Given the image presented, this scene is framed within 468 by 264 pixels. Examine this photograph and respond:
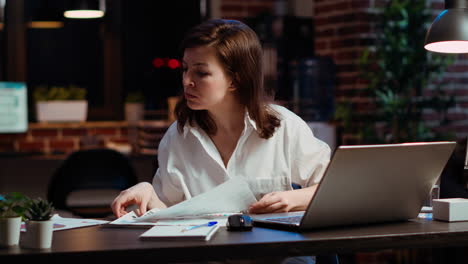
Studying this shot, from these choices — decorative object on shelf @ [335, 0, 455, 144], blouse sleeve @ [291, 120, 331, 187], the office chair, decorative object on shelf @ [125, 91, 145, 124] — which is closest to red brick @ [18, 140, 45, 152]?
decorative object on shelf @ [125, 91, 145, 124]

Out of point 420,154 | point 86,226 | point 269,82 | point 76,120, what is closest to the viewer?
point 420,154

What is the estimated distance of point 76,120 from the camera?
17.5 ft

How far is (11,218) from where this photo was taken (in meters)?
A: 1.35

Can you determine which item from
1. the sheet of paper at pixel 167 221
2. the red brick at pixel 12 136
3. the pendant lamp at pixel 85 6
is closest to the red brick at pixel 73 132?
the red brick at pixel 12 136

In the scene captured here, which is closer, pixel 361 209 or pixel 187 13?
pixel 361 209

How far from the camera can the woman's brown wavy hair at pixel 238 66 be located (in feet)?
6.75

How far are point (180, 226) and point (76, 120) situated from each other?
395 cm

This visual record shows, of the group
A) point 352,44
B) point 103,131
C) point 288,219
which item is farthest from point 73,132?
point 288,219

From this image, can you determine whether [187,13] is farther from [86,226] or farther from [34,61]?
[86,226]

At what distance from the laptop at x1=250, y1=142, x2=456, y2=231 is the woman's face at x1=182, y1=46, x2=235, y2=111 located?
0.48 m

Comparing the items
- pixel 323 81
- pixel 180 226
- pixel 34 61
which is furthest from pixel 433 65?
pixel 34 61

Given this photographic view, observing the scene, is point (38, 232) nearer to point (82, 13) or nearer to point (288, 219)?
point (288, 219)

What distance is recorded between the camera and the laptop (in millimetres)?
1413

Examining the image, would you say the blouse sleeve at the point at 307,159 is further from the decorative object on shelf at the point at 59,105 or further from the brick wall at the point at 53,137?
the decorative object on shelf at the point at 59,105
